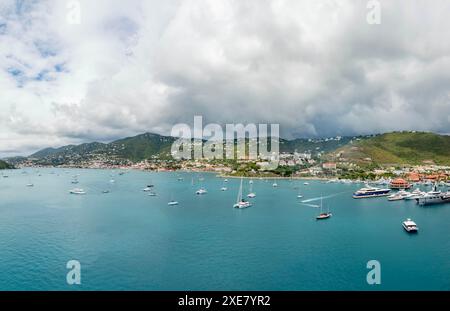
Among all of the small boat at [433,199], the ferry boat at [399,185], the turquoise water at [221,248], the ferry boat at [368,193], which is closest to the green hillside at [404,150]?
the ferry boat at [399,185]

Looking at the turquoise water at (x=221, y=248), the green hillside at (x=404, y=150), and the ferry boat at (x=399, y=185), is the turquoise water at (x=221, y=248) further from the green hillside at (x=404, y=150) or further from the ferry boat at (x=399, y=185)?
the green hillside at (x=404, y=150)

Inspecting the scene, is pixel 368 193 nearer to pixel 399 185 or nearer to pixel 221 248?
pixel 399 185

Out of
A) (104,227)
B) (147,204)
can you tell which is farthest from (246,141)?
(104,227)

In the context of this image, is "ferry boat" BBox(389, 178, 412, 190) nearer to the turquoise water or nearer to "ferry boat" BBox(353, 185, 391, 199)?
"ferry boat" BBox(353, 185, 391, 199)

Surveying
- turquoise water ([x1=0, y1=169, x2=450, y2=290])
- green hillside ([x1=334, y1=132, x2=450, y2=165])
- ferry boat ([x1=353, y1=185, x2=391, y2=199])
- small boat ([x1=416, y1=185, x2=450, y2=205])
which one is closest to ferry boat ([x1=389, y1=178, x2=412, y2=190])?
ferry boat ([x1=353, y1=185, x2=391, y2=199])
